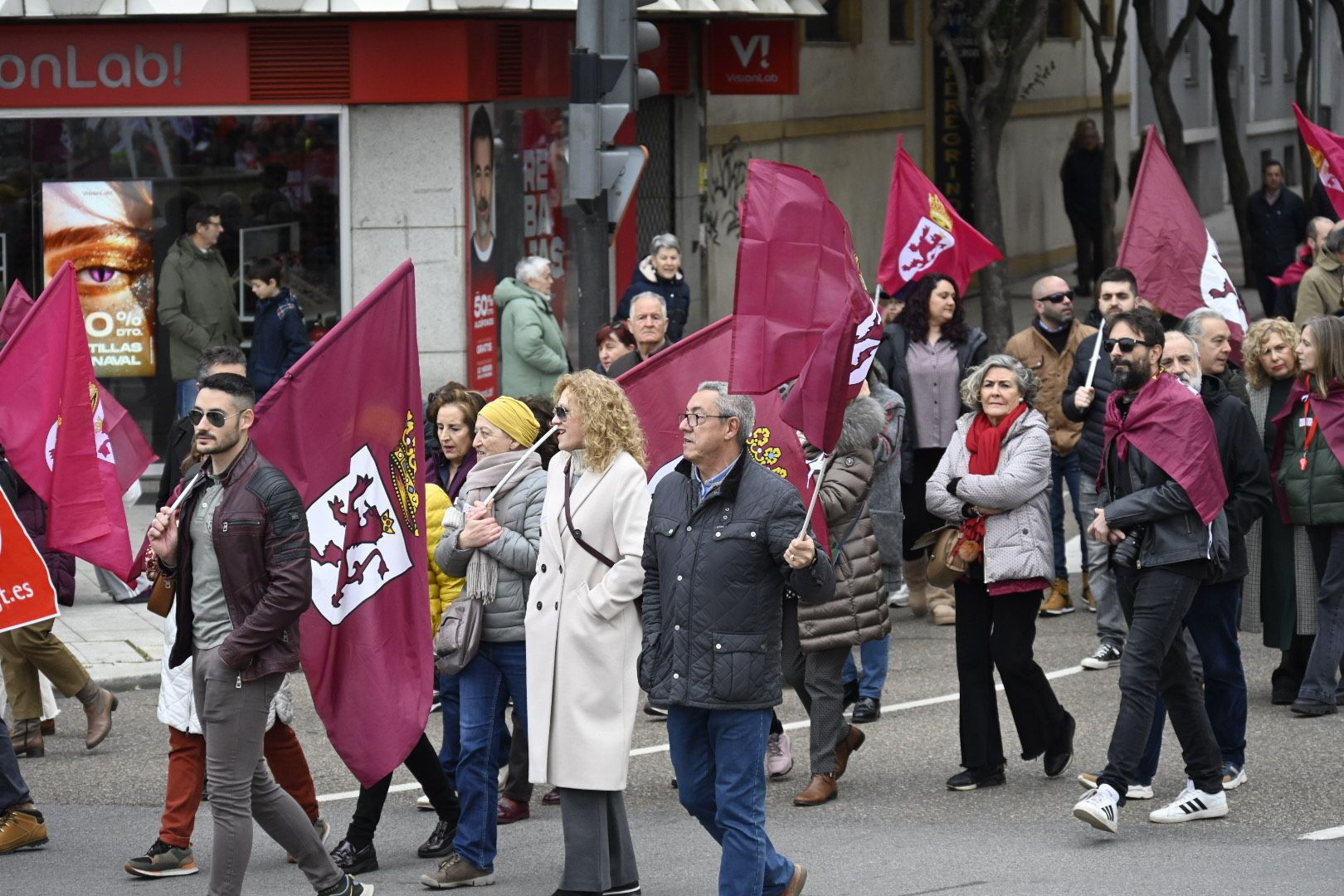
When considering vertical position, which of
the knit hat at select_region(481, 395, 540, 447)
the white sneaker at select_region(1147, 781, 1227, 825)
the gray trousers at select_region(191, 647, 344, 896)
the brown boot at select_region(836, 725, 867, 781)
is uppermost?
the knit hat at select_region(481, 395, 540, 447)

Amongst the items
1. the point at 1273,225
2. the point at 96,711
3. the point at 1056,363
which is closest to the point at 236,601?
the point at 96,711

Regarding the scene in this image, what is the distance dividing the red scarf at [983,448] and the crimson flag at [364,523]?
2217mm

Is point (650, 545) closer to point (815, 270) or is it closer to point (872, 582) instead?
point (815, 270)

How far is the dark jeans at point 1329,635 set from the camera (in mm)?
9516

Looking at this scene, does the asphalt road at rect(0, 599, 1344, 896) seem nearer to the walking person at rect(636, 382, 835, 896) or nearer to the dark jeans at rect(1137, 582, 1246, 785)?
the dark jeans at rect(1137, 582, 1246, 785)

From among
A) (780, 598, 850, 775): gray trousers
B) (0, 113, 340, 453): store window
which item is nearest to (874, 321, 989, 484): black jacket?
(780, 598, 850, 775): gray trousers

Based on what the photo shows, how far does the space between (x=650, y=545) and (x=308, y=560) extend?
1.09 meters

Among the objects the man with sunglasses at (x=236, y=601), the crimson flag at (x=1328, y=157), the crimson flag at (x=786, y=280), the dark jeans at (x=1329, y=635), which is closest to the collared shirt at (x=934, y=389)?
the dark jeans at (x=1329, y=635)

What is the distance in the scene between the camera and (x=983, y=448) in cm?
856

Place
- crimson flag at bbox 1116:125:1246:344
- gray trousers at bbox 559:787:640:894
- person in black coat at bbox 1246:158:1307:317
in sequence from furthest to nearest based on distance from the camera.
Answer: person in black coat at bbox 1246:158:1307:317 → crimson flag at bbox 1116:125:1246:344 → gray trousers at bbox 559:787:640:894

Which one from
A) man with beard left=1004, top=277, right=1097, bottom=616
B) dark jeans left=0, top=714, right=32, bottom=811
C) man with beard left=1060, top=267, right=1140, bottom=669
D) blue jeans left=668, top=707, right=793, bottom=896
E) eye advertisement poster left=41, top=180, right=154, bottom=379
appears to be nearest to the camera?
blue jeans left=668, top=707, right=793, bottom=896

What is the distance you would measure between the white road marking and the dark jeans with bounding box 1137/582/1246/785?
3.42 feet

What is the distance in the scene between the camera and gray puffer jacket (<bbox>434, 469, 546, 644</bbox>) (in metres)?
7.45

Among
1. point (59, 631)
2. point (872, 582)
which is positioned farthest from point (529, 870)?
point (59, 631)
